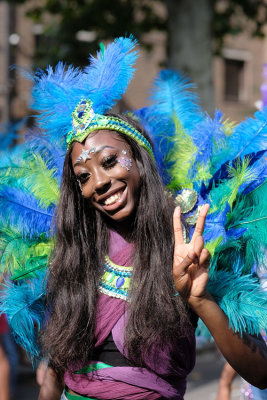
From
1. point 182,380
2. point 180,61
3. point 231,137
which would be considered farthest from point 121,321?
point 180,61

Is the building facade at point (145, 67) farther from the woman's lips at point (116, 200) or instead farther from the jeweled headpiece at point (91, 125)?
the woman's lips at point (116, 200)

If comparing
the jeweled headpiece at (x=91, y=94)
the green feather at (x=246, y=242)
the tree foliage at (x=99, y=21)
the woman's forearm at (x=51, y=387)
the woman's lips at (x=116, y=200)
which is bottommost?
the woman's forearm at (x=51, y=387)

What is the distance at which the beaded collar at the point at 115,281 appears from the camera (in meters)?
1.96

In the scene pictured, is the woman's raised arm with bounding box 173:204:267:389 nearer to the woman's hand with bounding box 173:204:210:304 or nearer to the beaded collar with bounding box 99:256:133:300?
the woman's hand with bounding box 173:204:210:304

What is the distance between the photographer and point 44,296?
6.99 feet

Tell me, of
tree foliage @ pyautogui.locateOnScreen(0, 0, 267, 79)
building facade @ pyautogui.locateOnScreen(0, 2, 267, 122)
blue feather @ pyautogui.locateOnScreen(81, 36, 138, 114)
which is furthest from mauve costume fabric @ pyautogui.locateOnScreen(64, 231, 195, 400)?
building facade @ pyautogui.locateOnScreen(0, 2, 267, 122)

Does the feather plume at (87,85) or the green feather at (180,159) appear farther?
the green feather at (180,159)

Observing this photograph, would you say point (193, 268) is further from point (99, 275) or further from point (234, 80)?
point (234, 80)

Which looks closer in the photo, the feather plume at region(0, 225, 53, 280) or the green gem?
Result: the green gem


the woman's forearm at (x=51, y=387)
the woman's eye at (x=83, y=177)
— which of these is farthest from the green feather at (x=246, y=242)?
the woman's forearm at (x=51, y=387)

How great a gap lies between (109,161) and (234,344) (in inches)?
27.9

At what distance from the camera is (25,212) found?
89.3 inches

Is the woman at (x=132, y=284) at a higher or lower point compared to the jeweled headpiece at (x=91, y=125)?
lower

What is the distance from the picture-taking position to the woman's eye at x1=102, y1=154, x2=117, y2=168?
196 cm
